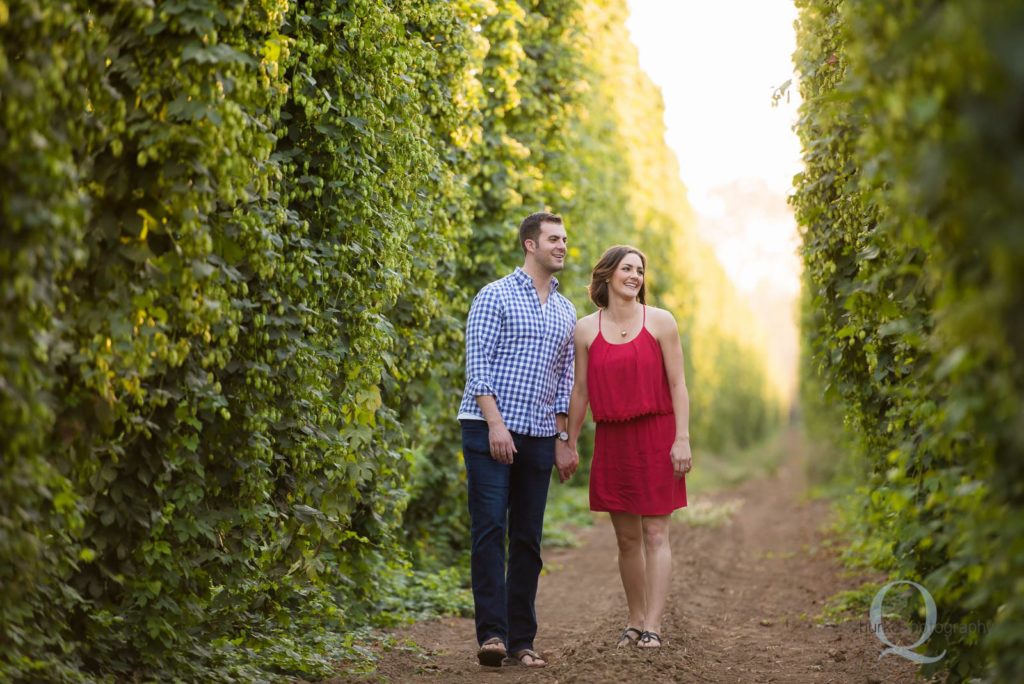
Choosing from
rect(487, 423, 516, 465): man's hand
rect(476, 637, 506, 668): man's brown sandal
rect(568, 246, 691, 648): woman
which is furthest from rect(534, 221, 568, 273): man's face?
rect(476, 637, 506, 668): man's brown sandal

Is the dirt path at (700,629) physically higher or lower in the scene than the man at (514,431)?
lower

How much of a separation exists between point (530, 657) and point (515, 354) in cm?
166

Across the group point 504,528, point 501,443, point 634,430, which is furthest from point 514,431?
point 634,430

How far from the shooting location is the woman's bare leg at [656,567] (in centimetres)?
578

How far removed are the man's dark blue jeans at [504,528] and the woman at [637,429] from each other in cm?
34

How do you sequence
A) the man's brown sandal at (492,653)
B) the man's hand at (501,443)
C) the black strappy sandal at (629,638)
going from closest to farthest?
the man's hand at (501,443)
the man's brown sandal at (492,653)
the black strappy sandal at (629,638)

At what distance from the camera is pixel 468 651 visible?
6.39 meters

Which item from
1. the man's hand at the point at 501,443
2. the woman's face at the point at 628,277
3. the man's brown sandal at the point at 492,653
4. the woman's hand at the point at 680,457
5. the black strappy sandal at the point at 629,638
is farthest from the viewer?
the woman's face at the point at 628,277

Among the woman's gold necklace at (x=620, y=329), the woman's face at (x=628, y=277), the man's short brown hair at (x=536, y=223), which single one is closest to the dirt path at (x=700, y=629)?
the woman's gold necklace at (x=620, y=329)

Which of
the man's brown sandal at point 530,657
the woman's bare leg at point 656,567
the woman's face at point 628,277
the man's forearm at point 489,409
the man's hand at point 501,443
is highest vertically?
the woman's face at point 628,277

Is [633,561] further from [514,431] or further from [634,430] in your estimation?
[514,431]

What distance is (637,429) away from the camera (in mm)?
5852

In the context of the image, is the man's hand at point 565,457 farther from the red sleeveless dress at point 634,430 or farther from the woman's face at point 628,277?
the woman's face at point 628,277

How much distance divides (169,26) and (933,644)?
3.93 meters
